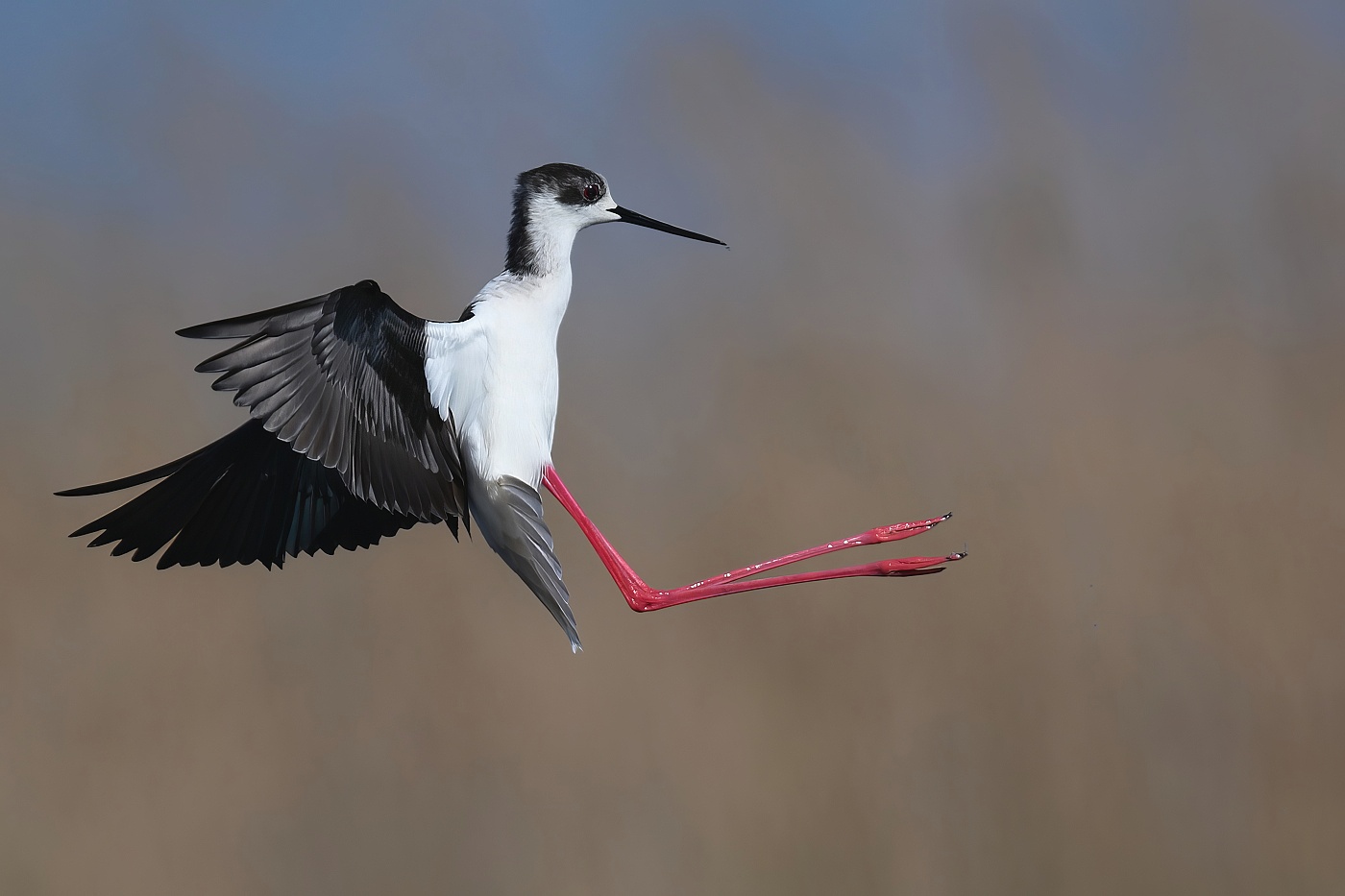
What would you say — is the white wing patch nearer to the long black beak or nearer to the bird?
the bird

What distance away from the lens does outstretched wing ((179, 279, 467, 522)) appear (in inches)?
68.7

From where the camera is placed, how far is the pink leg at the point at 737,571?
7.61 feet

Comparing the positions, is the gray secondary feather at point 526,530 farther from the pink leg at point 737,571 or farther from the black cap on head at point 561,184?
the black cap on head at point 561,184

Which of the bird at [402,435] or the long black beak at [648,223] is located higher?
the long black beak at [648,223]

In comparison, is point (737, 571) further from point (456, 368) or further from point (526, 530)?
point (456, 368)

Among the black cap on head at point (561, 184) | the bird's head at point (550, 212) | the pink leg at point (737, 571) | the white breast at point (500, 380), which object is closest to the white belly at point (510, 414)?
the white breast at point (500, 380)

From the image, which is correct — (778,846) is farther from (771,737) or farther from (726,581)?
(726,581)

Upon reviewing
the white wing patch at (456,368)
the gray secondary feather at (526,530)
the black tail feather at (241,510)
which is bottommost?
the gray secondary feather at (526,530)

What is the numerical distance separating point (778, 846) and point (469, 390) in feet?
9.57

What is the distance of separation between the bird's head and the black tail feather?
0.57 meters

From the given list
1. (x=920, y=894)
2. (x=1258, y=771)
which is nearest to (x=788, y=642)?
(x=920, y=894)

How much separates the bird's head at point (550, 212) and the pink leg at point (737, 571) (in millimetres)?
469

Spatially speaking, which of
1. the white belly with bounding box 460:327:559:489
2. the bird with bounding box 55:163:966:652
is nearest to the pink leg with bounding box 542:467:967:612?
the bird with bounding box 55:163:966:652

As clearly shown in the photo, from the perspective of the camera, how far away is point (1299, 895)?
14.7 feet
